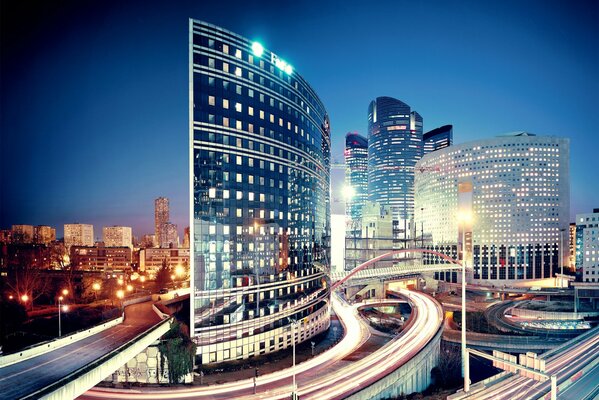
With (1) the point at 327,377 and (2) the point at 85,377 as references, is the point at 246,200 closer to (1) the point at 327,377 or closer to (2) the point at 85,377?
(1) the point at 327,377

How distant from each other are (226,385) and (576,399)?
105ft

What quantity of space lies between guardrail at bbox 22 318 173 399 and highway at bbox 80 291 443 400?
160 inches

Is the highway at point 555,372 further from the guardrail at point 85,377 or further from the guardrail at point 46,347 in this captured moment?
the guardrail at point 46,347

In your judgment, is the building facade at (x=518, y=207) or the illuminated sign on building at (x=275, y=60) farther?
the building facade at (x=518, y=207)

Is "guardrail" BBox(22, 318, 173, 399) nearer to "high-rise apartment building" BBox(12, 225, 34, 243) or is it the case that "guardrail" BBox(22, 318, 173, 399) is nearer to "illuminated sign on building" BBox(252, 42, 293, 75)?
"illuminated sign on building" BBox(252, 42, 293, 75)

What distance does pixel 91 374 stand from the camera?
2425cm

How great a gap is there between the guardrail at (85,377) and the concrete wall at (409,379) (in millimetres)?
20029

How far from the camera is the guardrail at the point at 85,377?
20.7 meters

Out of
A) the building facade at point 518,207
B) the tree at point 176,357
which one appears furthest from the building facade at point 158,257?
the tree at point 176,357

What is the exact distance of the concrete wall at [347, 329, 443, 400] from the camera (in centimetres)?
3115

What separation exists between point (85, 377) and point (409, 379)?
3247 centimetres

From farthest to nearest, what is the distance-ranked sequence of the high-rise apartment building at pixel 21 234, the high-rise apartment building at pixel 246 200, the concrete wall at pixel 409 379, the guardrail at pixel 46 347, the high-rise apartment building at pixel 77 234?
the high-rise apartment building at pixel 77 234, the high-rise apartment building at pixel 21 234, the high-rise apartment building at pixel 246 200, the concrete wall at pixel 409 379, the guardrail at pixel 46 347

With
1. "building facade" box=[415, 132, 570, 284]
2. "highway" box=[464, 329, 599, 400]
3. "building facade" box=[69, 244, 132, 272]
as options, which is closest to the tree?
"highway" box=[464, 329, 599, 400]

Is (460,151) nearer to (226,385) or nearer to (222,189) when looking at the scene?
(222,189)
